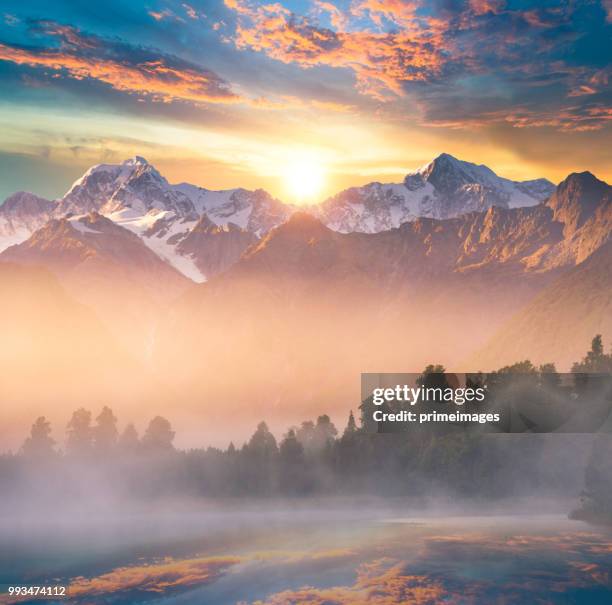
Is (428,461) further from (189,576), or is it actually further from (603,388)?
(189,576)

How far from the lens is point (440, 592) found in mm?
80500

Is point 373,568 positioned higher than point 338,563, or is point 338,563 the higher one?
point 373,568

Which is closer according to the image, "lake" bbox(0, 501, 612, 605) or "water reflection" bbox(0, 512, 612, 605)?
"water reflection" bbox(0, 512, 612, 605)

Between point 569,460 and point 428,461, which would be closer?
point 569,460

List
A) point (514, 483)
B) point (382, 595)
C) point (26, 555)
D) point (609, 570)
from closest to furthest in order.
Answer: point (382, 595)
point (609, 570)
point (26, 555)
point (514, 483)

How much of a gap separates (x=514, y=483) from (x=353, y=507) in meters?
35.3

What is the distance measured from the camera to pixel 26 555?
12344 cm

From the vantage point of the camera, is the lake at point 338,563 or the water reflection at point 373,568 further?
the lake at point 338,563

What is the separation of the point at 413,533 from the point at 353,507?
6130cm

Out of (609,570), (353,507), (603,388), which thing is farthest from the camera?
(353,507)

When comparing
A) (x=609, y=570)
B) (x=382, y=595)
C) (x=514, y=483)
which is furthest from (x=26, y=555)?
(x=514, y=483)

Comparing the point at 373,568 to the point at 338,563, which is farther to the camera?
the point at 338,563

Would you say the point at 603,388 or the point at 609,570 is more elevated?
the point at 603,388

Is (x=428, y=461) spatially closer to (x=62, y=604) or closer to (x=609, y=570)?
(x=609, y=570)
